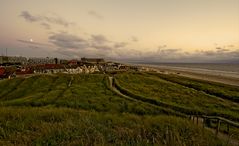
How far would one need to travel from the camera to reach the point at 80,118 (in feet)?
36.3

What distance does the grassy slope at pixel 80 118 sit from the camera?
21.6 feet

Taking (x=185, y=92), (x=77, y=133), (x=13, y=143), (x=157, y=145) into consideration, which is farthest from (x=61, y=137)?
(x=185, y=92)

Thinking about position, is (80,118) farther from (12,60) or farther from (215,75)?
(12,60)

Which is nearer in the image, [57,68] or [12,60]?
[57,68]

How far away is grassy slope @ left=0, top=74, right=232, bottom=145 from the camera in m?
6.60

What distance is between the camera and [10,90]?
4659 centimetres

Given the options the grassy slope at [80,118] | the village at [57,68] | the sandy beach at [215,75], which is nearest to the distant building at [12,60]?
the village at [57,68]

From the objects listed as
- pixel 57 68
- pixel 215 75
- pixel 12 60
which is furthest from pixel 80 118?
pixel 12 60

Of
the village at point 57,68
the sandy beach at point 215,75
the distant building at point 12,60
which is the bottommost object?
the sandy beach at point 215,75

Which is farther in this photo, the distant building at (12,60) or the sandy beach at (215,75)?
the distant building at (12,60)

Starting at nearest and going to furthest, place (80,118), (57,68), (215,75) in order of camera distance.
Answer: (80,118) → (57,68) → (215,75)

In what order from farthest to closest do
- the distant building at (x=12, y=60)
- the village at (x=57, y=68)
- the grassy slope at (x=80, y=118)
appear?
1. the distant building at (x=12, y=60)
2. the village at (x=57, y=68)
3. the grassy slope at (x=80, y=118)

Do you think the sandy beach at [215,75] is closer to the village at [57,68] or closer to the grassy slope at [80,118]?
the village at [57,68]

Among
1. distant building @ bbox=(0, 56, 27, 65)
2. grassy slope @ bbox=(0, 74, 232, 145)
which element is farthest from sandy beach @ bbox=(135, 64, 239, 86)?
distant building @ bbox=(0, 56, 27, 65)
